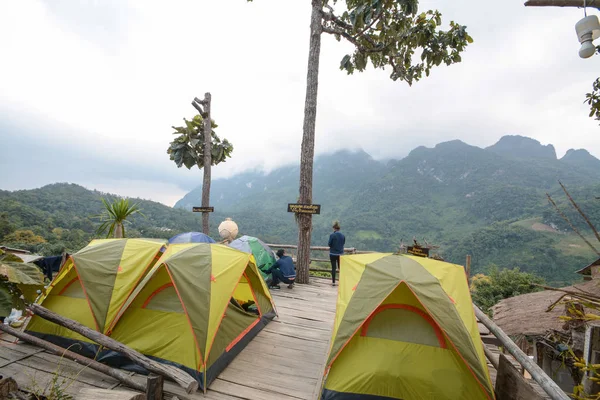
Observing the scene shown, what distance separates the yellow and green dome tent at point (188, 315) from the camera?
342 cm

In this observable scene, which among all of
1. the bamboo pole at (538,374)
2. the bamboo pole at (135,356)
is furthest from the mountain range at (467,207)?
the bamboo pole at (135,356)

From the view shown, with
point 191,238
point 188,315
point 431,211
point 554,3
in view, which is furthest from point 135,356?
point 431,211

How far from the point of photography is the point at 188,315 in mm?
3490

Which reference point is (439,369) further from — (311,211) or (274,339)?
(311,211)

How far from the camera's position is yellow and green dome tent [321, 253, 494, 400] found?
295 centimetres

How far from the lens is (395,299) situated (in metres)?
3.51

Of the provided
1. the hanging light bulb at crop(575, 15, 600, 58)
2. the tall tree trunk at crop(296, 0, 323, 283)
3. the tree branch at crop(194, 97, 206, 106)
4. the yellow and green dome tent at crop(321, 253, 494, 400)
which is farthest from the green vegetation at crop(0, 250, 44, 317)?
the tree branch at crop(194, 97, 206, 106)

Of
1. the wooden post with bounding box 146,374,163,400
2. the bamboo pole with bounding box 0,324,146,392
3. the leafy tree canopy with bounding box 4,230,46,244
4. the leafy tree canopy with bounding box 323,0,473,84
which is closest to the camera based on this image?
the wooden post with bounding box 146,374,163,400

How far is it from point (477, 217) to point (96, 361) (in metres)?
80.9

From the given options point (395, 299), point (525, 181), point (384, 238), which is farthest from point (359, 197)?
point (395, 299)

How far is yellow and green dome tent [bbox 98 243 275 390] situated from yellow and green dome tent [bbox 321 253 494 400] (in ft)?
4.98

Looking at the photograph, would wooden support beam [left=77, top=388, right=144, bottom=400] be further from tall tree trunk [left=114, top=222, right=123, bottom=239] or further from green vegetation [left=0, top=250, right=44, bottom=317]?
tall tree trunk [left=114, top=222, right=123, bottom=239]

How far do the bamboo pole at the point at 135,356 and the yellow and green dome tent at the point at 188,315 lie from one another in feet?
0.78

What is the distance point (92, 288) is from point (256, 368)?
2681 mm
